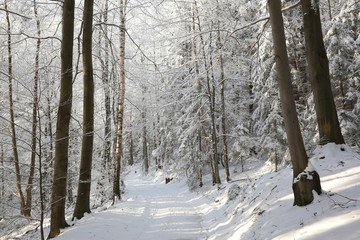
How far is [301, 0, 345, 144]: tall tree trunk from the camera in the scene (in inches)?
305

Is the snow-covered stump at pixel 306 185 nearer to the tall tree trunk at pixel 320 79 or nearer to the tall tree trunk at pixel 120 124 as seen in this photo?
the tall tree trunk at pixel 320 79

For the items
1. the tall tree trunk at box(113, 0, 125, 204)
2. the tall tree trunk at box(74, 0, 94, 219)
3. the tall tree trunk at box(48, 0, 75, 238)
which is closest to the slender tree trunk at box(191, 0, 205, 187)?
the tall tree trunk at box(113, 0, 125, 204)

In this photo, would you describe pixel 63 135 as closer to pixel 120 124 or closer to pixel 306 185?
pixel 306 185

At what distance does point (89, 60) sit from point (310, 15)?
21.2 feet

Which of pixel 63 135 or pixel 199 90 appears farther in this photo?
pixel 199 90

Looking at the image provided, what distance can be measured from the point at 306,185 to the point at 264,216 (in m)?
1.67

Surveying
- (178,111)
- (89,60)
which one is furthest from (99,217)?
(178,111)

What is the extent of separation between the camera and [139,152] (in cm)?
6244

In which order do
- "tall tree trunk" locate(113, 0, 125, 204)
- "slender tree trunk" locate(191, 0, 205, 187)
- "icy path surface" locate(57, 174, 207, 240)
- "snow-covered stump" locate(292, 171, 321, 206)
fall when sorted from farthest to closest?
"slender tree trunk" locate(191, 0, 205, 187), "tall tree trunk" locate(113, 0, 125, 204), "icy path surface" locate(57, 174, 207, 240), "snow-covered stump" locate(292, 171, 321, 206)

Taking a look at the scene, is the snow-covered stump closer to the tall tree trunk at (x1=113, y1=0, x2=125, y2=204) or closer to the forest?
the forest

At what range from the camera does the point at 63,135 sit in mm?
8844

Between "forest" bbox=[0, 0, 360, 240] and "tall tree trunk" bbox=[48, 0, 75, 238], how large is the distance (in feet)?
0.09

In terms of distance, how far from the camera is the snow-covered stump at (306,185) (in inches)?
233

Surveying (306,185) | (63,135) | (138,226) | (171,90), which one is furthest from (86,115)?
(171,90)
